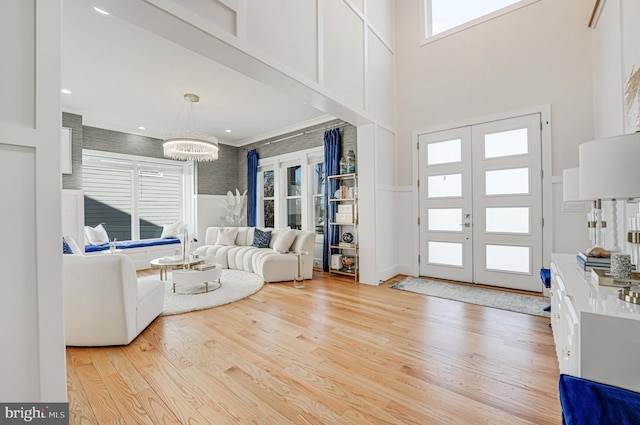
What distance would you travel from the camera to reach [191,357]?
213 cm

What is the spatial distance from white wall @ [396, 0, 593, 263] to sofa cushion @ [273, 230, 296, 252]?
1964 mm

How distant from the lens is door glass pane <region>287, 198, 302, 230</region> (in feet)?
20.8

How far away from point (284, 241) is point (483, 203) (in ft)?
10.6

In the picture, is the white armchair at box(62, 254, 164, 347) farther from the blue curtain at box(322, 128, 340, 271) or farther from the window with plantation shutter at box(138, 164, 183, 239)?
the window with plantation shutter at box(138, 164, 183, 239)

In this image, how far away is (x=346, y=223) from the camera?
466cm

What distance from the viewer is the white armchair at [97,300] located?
2244 mm

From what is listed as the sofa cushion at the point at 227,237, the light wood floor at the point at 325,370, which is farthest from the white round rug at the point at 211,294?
the sofa cushion at the point at 227,237

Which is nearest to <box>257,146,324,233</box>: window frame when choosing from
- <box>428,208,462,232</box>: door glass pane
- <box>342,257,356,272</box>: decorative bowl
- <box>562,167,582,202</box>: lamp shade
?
<box>342,257,356,272</box>: decorative bowl

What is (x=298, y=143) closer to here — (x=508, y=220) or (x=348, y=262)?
(x=348, y=262)

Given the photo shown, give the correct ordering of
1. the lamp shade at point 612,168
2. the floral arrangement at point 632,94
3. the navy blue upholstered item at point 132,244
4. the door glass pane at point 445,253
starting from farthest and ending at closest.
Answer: the navy blue upholstered item at point 132,244
the door glass pane at point 445,253
the floral arrangement at point 632,94
the lamp shade at point 612,168

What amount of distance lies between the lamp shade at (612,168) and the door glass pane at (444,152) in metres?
3.11

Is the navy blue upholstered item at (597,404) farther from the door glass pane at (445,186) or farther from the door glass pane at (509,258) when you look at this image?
the door glass pane at (445,186)

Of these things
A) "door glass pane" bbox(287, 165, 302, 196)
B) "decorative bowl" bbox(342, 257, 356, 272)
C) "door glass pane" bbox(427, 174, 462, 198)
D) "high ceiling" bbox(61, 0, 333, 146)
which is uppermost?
"high ceiling" bbox(61, 0, 333, 146)

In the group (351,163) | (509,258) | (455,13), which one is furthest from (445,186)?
(455,13)
